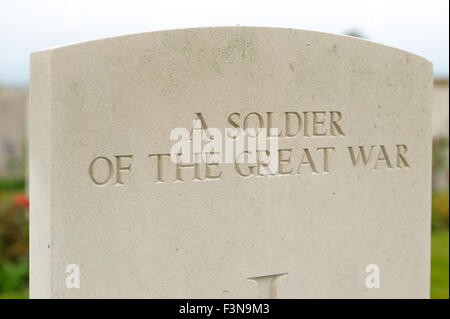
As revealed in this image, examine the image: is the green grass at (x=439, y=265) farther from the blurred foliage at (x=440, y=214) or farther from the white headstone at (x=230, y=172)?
the white headstone at (x=230, y=172)

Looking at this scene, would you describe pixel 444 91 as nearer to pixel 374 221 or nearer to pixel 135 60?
pixel 374 221

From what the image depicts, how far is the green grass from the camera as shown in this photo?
575 centimetres

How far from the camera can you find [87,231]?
2730 millimetres

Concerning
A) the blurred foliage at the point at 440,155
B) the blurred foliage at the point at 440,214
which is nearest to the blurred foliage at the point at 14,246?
the blurred foliage at the point at 440,214

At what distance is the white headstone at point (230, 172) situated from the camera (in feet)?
8.86

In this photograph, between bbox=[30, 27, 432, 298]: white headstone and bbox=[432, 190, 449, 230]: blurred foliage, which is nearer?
bbox=[30, 27, 432, 298]: white headstone

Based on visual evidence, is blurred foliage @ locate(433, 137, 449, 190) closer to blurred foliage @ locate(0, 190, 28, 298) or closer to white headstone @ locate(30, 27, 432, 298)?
blurred foliage @ locate(0, 190, 28, 298)

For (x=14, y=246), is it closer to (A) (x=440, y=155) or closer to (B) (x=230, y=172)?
(B) (x=230, y=172)

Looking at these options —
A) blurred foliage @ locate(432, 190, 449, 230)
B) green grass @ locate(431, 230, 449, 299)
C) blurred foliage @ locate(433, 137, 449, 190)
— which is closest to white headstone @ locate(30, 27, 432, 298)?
green grass @ locate(431, 230, 449, 299)

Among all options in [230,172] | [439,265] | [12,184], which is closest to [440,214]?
[439,265]

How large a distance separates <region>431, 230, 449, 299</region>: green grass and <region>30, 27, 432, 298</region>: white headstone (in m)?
2.30

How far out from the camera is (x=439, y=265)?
662 cm

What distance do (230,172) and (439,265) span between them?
4.30 metres
